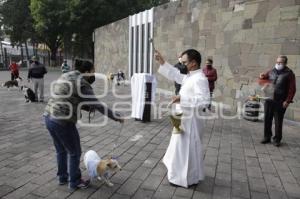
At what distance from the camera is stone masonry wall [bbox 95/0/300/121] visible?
8680mm

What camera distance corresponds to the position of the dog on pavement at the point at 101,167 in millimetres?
4016

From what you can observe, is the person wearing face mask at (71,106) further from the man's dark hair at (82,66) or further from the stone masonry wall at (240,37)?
the stone masonry wall at (240,37)

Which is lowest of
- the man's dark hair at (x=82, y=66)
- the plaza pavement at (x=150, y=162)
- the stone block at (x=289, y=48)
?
the plaza pavement at (x=150, y=162)

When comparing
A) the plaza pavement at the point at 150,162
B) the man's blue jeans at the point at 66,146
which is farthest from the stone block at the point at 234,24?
the man's blue jeans at the point at 66,146

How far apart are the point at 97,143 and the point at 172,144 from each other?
2441 mm

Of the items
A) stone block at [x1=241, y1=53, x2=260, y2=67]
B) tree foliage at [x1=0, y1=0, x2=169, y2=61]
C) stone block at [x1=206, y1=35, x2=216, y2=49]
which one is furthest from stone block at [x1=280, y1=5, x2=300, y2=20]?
tree foliage at [x1=0, y1=0, x2=169, y2=61]

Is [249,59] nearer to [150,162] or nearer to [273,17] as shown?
[273,17]

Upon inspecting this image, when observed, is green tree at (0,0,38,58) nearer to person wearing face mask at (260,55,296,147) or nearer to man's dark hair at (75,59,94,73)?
person wearing face mask at (260,55,296,147)

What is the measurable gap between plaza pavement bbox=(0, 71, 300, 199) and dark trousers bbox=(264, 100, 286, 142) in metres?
0.28

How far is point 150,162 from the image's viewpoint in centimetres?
520

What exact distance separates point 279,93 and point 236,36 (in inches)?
182

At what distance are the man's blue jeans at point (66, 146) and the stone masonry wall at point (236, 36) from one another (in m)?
6.80

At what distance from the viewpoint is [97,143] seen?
6246mm

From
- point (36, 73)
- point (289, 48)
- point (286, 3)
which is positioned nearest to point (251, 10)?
point (286, 3)
